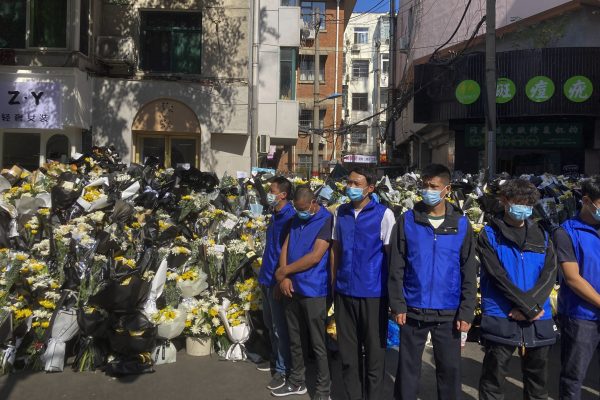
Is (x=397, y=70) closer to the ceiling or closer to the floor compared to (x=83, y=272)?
closer to the ceiling

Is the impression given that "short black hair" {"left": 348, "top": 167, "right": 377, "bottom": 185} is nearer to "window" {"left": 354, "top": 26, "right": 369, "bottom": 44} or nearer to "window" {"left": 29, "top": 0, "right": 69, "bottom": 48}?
"window" {"left": 29, "top": 0, "right": 69, "bottom": 48}

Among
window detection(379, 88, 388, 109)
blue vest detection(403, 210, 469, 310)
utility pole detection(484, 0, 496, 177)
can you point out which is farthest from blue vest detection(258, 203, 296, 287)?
window detection(379, 88, 388, 109)

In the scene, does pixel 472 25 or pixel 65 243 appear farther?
pixel 472 25

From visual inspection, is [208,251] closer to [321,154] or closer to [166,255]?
[166,255]

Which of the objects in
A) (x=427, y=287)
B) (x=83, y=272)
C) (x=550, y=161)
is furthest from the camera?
(x=550, y=161)

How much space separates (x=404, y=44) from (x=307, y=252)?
28541mm

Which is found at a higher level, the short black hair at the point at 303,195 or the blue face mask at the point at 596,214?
the short black hair at the point at 303,195

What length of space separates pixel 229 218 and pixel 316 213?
2.26 metres

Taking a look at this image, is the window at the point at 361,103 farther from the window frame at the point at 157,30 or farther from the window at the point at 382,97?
the window frame at the point at 157,30

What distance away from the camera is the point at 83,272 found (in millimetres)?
5344

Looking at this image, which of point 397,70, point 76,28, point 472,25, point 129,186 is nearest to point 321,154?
point 397,70

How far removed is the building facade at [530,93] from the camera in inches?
642

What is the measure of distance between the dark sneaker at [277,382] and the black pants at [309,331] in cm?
13

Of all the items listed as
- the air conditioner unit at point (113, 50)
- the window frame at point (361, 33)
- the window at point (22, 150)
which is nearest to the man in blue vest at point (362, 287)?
the air conditioner unit at point (113, 50)
